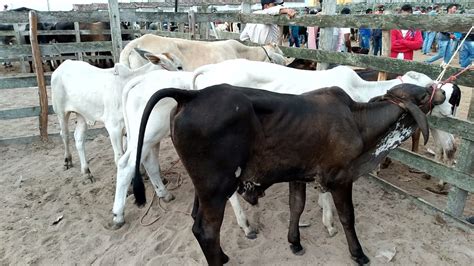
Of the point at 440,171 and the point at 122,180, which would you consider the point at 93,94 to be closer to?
the point at 122,180

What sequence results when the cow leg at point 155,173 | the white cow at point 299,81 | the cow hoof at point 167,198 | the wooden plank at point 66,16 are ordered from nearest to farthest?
the white cow at point 299,81
the cow leg at point 155,173
the cow hoof at point 167,198
the wooden plank at point 66,16

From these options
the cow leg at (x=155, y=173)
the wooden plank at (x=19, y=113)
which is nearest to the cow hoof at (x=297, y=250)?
the cow leg at (x=155, y=173)

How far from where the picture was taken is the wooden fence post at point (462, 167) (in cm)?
348

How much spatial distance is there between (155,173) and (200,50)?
2141mm

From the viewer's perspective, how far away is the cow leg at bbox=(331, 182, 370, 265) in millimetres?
2963

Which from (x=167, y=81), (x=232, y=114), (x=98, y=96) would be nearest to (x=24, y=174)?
(x=98, y=96)

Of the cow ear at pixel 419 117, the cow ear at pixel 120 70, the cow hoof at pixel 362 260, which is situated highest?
the cow ear at pixel 120 70

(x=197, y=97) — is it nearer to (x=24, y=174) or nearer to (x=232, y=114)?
(x=232, y=114)

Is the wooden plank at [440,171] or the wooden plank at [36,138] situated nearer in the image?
the wooden plank at [440,171]

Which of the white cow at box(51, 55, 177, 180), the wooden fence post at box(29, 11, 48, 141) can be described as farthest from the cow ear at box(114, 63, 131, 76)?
the wooden fence post at box(29, 11, 48, 141)

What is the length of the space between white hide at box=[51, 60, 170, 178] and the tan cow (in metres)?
0.64

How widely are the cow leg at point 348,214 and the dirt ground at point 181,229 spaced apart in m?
0.13

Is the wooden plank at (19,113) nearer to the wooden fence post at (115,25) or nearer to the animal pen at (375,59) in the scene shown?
the animal pen at (375,59)

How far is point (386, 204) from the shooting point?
4.13 m
